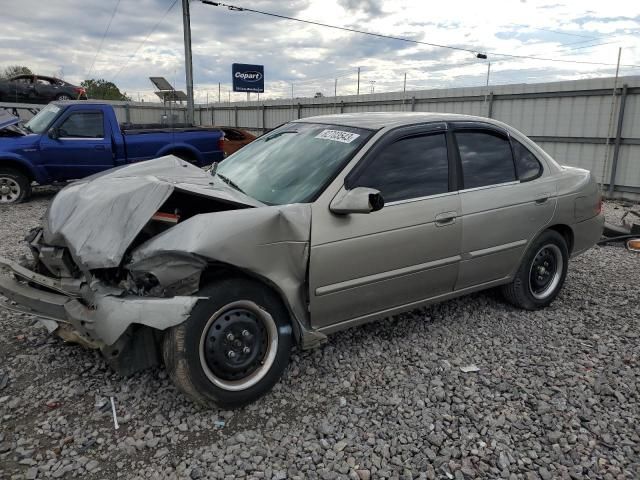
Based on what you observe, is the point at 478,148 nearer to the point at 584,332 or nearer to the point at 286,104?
the point at 584,332

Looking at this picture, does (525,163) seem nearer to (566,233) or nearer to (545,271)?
(566,233)

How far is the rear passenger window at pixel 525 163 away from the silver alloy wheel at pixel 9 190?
8936mm

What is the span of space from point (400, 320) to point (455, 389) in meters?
1.04

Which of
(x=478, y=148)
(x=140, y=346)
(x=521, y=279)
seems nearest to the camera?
(x=140, y=346)

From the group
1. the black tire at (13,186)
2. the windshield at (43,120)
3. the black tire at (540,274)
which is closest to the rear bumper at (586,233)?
the black tire at (540,274)

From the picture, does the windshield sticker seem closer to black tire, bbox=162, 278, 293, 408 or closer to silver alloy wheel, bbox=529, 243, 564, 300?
black tire, bbox=162, 278, 293, 408

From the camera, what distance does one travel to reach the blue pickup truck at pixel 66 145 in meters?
9.12

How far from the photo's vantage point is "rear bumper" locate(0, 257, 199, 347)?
→ 2.53 meters

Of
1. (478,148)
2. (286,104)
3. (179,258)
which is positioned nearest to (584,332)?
(478,148)

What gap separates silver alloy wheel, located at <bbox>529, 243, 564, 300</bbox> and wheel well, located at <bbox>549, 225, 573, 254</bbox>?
170 millimetres

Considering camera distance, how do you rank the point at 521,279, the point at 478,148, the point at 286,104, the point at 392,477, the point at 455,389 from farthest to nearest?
1. the point at 286,104
2. the point at 521,279
3. the point at 478,148
4. the point at 455,389
5. the point at 392,477

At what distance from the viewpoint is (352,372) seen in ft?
11.0

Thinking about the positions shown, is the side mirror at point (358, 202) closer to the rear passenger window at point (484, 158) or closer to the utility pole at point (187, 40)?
the rear passenger window at point (484, 158)

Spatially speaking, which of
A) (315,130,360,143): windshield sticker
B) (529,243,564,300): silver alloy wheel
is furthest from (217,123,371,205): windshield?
(529,243,564,300): silver alloy wheel
